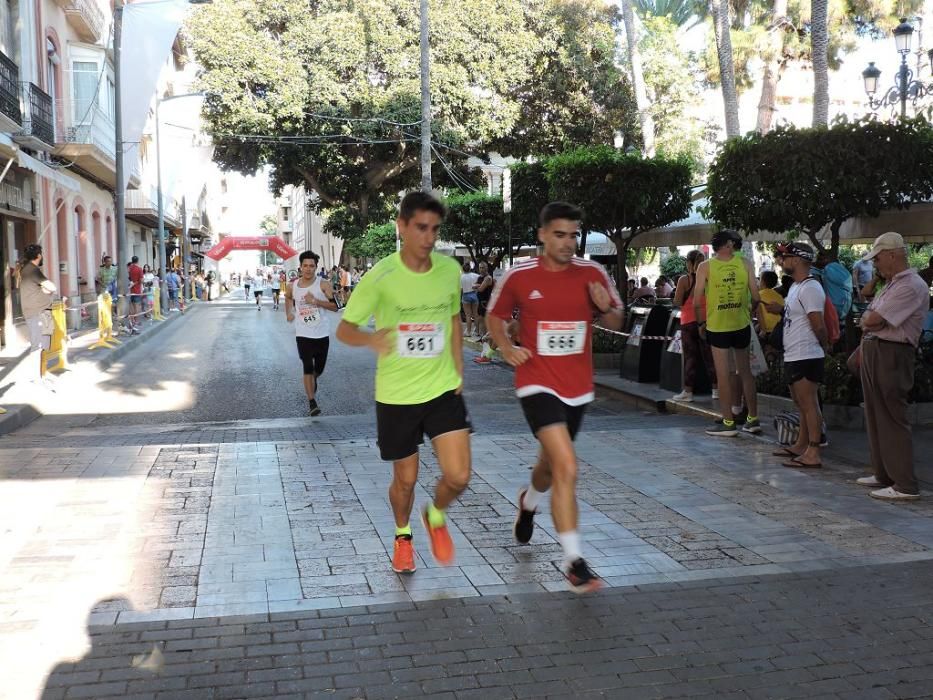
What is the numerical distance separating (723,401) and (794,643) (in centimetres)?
496

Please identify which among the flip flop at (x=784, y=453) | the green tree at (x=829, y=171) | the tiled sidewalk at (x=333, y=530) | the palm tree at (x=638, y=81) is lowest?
the tiled sidewalk at (x=333, y=530)

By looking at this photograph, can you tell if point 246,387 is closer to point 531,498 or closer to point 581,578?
point 531,498

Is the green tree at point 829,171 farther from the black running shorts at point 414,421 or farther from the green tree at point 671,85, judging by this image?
the green tree at point 671,85

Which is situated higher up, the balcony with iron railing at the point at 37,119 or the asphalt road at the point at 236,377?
the balcony with iron railing at the point at 37,119

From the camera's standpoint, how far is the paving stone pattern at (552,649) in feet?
11.3

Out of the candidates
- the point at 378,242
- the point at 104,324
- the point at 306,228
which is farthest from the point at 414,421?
the point at 306,228

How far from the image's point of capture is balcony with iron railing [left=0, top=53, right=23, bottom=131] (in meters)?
17.4

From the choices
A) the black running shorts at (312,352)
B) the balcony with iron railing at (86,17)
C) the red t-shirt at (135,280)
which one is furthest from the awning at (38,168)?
the red t-shirt at (135,280)

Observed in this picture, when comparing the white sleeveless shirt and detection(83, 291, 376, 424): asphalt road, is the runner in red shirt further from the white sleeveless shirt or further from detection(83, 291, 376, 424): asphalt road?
detection(83, 291, 376, 424): asphalt road

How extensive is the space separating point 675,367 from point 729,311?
9.24 ft

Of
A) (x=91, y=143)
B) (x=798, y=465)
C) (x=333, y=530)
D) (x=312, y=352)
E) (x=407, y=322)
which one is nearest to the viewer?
(x=407, y=322)

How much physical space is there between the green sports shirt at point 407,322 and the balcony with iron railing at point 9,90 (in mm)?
14974

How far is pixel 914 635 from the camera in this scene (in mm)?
3932

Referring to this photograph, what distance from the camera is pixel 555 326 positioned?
15.1 ft
